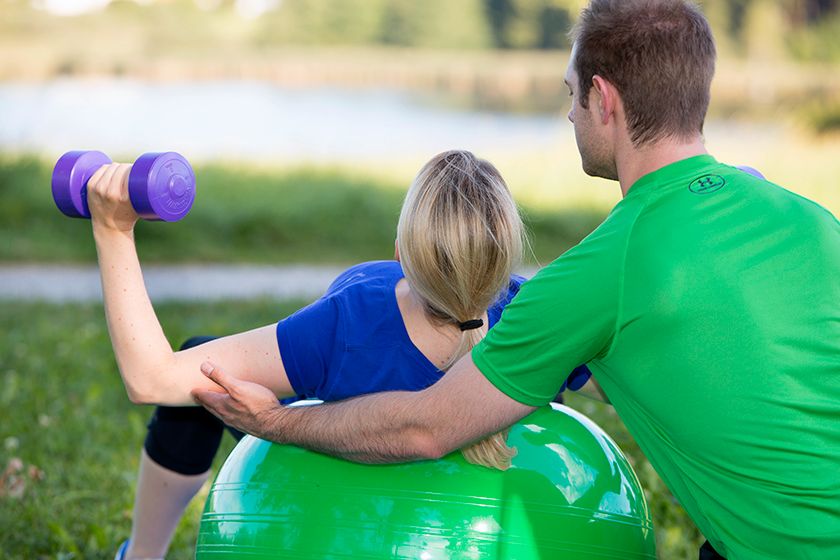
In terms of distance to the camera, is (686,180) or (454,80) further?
(454,80)

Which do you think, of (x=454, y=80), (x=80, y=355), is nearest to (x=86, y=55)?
(x=454, y=80)

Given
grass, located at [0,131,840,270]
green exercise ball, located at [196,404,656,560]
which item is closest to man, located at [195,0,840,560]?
green exercise ball, located at [196,404,656,560]

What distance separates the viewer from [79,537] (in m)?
4.00

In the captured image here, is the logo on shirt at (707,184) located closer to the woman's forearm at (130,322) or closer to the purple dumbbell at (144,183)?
the purple dumbbell at (144,183)

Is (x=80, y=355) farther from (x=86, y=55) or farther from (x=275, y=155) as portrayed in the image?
(x=86, y=55)

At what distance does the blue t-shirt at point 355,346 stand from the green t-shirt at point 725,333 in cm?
38

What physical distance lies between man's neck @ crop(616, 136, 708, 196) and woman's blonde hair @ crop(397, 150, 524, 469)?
0.32 meters

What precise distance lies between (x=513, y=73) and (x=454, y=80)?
109cm

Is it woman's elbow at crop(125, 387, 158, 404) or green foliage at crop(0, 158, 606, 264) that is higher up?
woman's elbow at crop(125, 387, 158, 404)

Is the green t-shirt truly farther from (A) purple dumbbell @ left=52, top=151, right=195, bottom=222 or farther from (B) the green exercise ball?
(A) purple dumbbell @ left=52, top=151, right=195, bottom=222

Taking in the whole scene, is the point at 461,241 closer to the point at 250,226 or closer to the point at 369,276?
the point at 369,276

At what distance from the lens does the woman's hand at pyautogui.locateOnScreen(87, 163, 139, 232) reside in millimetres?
2549

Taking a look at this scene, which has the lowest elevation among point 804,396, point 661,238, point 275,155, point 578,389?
point 275,155

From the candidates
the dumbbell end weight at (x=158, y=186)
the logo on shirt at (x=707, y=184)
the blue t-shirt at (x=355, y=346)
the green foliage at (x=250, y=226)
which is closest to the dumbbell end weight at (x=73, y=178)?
the dumbbell end weight at (x=158, y=186)
